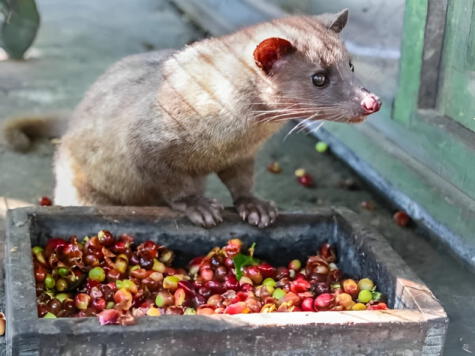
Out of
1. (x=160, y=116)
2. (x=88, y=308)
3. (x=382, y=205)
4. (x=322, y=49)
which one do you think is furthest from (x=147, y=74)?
(x=382, y=205)

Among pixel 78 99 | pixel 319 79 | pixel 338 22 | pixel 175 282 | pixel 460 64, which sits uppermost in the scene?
pixel 338 22

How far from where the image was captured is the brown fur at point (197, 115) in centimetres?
333

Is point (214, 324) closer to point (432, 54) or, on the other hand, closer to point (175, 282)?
point (175, 282)

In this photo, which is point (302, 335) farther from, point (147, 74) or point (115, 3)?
point (115, 3)

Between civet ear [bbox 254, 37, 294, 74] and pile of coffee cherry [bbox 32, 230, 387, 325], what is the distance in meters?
0.72

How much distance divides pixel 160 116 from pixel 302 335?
1227 mm

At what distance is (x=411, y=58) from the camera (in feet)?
14.2

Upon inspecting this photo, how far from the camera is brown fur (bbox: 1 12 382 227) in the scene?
3.33 metres

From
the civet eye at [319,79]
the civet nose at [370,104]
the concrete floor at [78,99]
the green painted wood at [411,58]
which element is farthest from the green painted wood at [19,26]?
the civet nose at [370,104]

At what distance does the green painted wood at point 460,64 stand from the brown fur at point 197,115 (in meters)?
0.72

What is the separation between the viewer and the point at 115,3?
802 centimetres

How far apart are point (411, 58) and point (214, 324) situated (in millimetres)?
2119

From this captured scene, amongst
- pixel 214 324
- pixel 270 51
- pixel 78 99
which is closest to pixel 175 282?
pixel 214 324

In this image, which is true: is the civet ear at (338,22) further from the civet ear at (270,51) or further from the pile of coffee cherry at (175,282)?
the pile of coffee cherry at (175,282)
